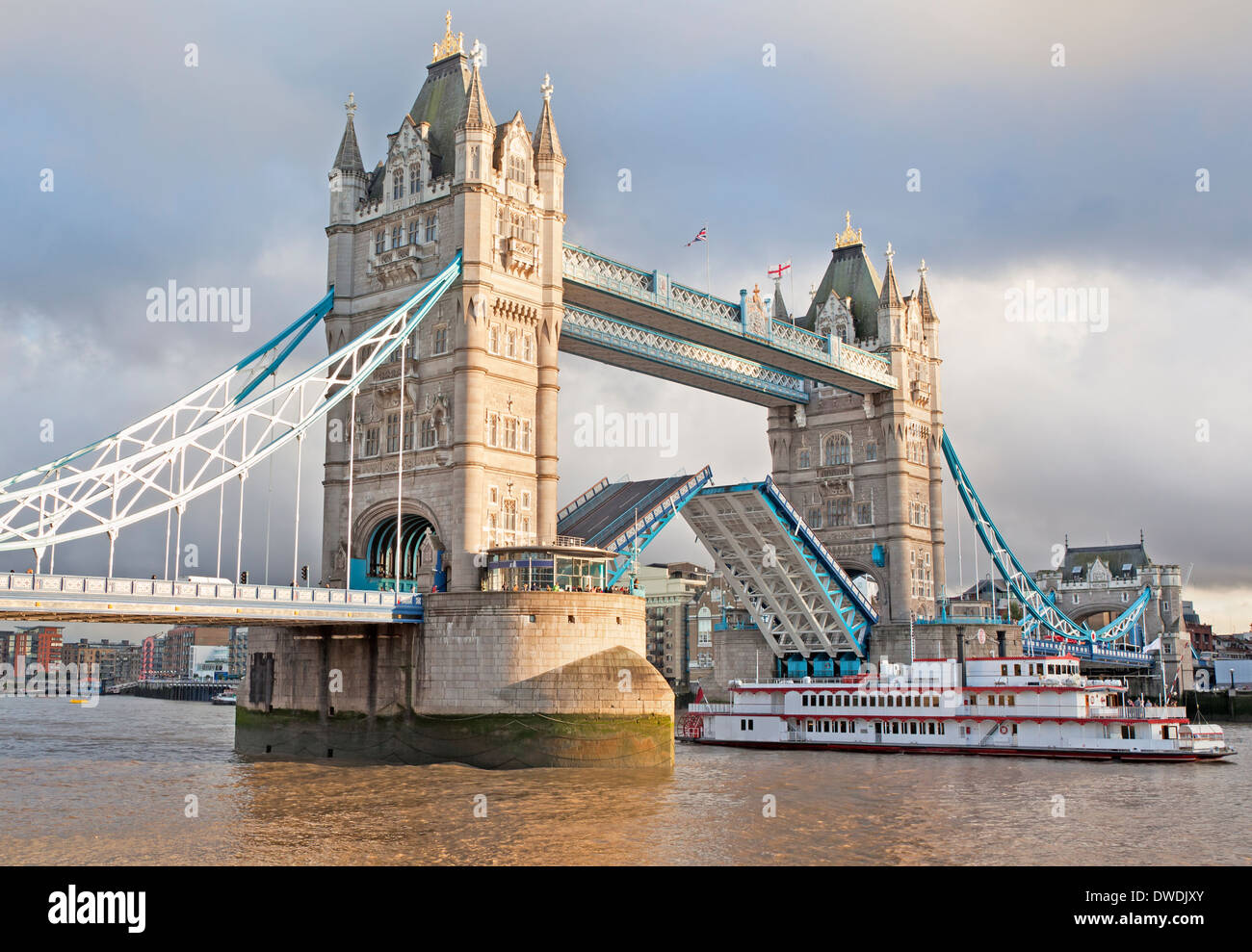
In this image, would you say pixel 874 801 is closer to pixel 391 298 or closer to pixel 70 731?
pixel 391 298

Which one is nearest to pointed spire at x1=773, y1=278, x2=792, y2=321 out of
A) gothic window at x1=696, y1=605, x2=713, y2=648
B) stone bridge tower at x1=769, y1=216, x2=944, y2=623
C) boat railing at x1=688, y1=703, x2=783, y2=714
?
stone bridge tower at x1=769, y1=216, x2=944, y2=623

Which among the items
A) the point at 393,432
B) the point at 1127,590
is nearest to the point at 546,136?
the point at 393,432

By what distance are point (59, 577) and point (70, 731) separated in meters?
44.7

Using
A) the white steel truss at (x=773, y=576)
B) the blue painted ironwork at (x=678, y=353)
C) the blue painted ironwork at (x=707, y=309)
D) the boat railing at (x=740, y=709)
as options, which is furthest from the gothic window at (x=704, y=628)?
the boat railing at (x=740, y=709)

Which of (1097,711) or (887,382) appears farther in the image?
(887,382)

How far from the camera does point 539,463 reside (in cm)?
5069

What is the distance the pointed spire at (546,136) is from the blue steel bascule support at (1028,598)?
38.2 m

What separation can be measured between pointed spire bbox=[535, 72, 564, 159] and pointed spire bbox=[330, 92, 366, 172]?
798cm

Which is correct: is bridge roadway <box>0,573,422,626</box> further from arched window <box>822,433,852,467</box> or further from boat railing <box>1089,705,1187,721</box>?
arched window <box>822,433,852,467</box>

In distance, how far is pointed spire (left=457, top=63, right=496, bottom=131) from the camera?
48812mm

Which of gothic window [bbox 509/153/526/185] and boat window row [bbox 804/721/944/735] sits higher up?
gothic window [bbox 509/153/526/185]

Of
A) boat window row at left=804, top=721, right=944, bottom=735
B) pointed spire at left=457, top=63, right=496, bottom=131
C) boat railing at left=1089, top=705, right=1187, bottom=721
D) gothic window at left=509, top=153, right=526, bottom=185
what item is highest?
pointed spire at left=457, top=63, right=496, bottom=131

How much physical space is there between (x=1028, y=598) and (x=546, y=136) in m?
55.1
